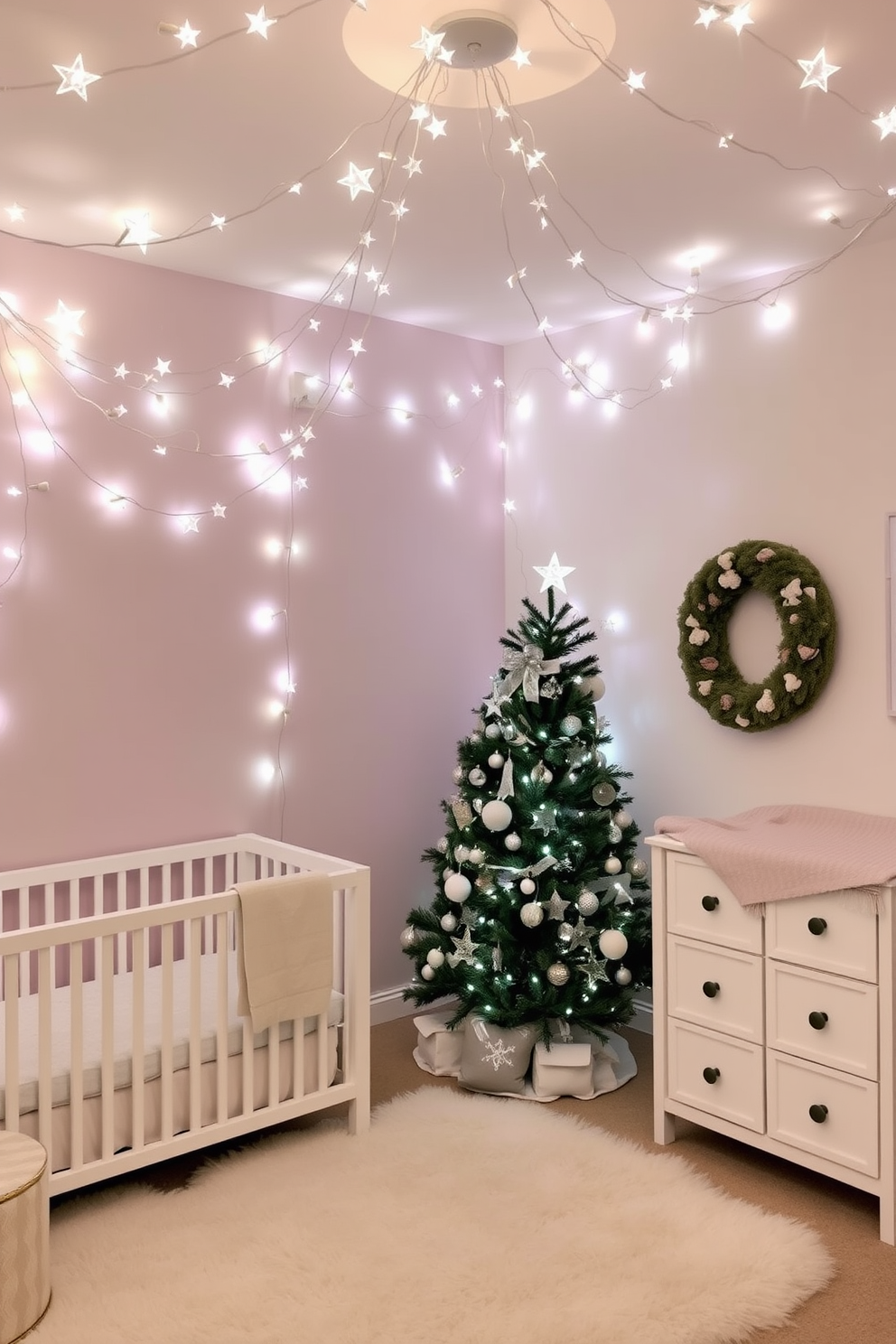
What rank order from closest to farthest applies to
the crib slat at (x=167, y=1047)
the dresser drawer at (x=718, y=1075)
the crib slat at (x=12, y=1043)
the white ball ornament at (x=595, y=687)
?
1. the crib slat at (x=12, y=1043)
2. the crib slat at (x=167, y=1047)
3. the dresser drawer at (x=718, y=1075)
4. the white ball ornament at (x=595, y=687)

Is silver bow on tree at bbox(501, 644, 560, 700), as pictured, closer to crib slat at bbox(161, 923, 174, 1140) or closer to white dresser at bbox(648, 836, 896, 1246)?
white dresser at bbox(648, 836, 896, 1246)

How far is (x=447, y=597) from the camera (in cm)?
410

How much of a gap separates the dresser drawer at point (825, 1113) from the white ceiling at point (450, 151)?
2.14 m

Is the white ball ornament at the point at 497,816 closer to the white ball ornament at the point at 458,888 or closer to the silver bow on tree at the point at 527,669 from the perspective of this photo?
the white ball ornament at the point at 458,888

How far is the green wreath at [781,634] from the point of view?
315 centimetres

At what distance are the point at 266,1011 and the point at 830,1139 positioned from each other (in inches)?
55.0

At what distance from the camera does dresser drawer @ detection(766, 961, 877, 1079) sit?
250cm

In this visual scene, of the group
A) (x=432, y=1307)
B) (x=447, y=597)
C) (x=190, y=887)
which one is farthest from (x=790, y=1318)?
(x=447, y=597)

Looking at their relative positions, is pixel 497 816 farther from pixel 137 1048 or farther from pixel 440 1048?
pixel 137 1048

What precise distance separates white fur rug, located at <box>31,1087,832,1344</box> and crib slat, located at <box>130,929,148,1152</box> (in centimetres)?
19

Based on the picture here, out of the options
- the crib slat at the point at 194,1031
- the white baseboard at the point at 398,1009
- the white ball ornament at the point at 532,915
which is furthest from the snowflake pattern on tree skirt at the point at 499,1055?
the crib slat at the point at 194,1031

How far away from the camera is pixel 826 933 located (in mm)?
2576

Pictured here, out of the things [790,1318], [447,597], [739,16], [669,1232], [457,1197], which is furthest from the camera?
[447,597]

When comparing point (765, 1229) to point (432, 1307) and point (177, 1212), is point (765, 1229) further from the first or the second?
point (177, 1212)
